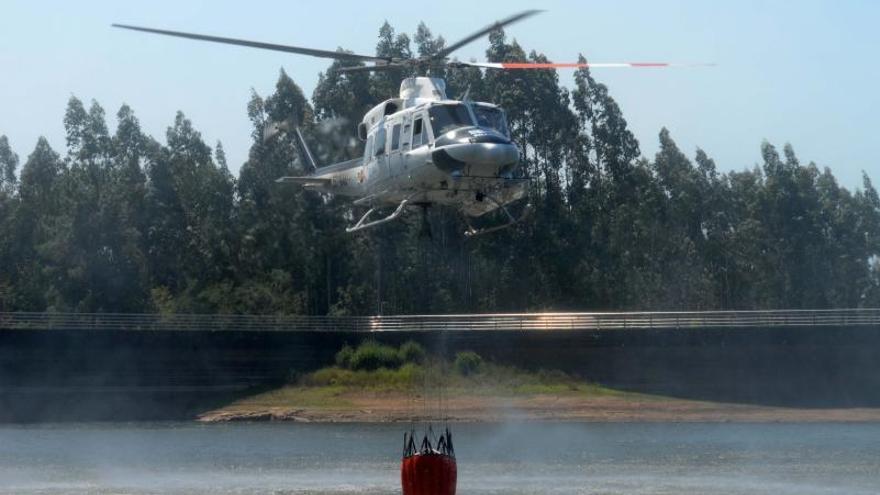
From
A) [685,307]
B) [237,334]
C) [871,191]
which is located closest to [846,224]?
[871,191]

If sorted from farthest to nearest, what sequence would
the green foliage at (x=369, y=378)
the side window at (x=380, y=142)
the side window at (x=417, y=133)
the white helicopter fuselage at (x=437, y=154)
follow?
the green foliage at (x=369, y=378) → the side window at (x=380, y=142) → the side window at (x=417, y=133) → the white helicopter fuselage at (x=437, y=154)

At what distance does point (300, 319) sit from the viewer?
2697 inches

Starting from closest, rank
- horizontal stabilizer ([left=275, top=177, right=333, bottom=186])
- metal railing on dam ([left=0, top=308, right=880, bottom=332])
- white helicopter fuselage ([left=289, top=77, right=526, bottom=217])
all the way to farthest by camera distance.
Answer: white helicopter fuselage ([left=289, top=77, right=526, bottom=217]), horizontal stabilizer ([left=275, top=177, right=333, bottom=186]), metal railing on dam ([left=0, top=308, right=880, bottom=332])

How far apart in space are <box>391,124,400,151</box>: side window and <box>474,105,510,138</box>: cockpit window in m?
1.89

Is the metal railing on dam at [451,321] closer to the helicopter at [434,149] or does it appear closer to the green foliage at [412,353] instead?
the green foliage at [412,353]

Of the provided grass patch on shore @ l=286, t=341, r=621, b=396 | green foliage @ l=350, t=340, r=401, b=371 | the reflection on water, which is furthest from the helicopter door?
green foliage @ l=350, t=340, r=401, b=371

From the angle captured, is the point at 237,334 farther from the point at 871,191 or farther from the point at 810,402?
the point at 871,191

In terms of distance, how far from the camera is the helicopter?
1139 inches

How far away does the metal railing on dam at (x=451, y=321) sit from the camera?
6388 cm

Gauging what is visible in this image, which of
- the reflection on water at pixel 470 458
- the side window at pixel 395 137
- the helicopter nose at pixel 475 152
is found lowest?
the reflection on water at pixel 470 458

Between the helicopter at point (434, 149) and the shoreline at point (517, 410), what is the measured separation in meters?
27.4

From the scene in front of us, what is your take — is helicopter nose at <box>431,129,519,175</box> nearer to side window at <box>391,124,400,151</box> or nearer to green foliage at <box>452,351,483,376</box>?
side window at <box>391,124,400,151</box>

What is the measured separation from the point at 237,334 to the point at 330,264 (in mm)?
12428

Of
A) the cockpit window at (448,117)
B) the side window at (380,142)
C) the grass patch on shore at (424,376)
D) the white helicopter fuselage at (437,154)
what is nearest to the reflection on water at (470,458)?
the grass patch on shore at (424,376)
